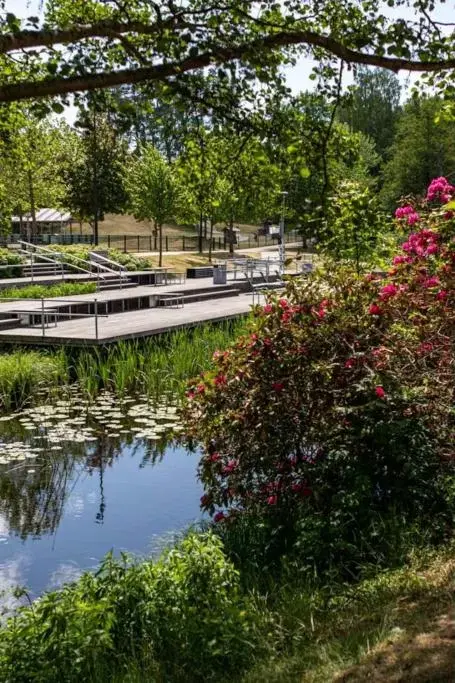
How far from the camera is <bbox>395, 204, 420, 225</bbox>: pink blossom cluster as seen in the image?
A: 809 cm

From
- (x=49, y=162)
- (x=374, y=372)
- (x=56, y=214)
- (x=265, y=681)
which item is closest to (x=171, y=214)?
(x=49, y=162)

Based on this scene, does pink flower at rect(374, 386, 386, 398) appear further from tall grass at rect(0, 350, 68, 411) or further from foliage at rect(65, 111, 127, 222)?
foliage at rect(65, 111, 127, 222)

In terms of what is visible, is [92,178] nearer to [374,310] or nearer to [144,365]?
→ [144,365]

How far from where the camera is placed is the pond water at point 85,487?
738 centimetres

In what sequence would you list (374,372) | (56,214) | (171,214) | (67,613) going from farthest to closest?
(56,214)
(171,214)
(374,372)
(67,613)

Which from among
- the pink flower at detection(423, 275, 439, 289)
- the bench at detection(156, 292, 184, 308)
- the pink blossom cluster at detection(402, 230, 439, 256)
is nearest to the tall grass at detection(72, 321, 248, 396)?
the pink blossom cluster at detection(402, 230, 439, 256)

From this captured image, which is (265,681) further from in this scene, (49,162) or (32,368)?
(49,162)

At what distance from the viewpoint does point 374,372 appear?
6852 millimetres

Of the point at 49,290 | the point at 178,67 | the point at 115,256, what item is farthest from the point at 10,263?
the point at 178,67

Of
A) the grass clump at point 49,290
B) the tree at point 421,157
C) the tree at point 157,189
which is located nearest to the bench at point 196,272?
the tree at point 157,189

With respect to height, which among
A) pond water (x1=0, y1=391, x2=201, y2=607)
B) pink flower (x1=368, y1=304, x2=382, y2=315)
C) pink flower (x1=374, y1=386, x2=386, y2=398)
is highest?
pink flower (x1=368, y1=304, x2=382, y2=315)

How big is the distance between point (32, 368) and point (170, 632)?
370 inches

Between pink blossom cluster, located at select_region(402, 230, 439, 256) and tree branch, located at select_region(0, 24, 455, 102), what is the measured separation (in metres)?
2.34

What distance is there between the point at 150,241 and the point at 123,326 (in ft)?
130
